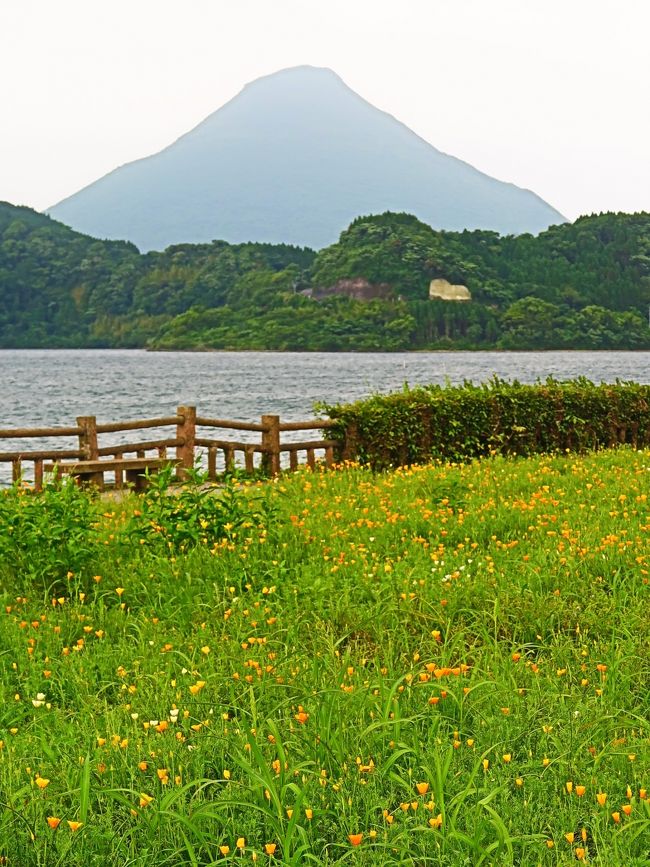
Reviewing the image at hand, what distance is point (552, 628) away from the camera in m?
6.34

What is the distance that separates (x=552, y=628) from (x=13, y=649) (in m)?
3.61

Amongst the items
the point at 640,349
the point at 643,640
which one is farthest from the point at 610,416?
the point at 640,349

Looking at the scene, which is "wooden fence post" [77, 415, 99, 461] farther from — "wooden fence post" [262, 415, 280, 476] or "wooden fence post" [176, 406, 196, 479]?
"wooden fence post" [262, 415, 280, 476]

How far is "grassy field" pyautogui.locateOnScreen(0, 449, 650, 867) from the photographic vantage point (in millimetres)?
3664

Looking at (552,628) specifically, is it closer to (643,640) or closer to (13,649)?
(643,640)

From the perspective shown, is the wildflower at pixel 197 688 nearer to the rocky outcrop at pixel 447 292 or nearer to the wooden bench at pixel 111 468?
the wooden bench at pixel 111 468

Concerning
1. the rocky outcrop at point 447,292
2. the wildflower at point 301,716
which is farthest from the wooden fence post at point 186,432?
the rocky outcrop at point 447,292

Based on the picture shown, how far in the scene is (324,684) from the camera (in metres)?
5.00

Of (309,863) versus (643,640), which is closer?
(309,863)

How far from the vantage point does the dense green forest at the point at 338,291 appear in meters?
150

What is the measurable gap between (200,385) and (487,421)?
91.5 meters

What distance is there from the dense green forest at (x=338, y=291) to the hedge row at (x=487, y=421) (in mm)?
128259

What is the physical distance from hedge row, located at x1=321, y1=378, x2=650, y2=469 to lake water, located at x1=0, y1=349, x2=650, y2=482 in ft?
90.3

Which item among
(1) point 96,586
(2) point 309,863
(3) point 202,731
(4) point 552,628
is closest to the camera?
(2) point 309,863
